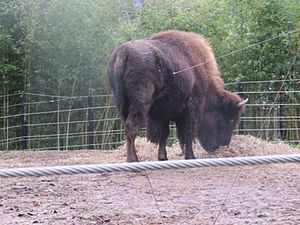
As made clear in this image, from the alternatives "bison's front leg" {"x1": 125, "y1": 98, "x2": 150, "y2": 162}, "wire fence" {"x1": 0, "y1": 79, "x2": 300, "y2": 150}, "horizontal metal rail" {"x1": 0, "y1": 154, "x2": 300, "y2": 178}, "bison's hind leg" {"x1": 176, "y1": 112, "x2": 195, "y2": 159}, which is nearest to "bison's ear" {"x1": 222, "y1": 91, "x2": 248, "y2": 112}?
"bison's hind leg" {"x1": 176, "y1": 112, "x2": 195, "y2": 159}

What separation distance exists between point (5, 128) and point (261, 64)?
18.8 feet

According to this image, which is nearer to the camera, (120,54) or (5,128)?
(120,54)

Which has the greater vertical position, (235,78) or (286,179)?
(235,78)

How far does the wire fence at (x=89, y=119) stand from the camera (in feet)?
43.8

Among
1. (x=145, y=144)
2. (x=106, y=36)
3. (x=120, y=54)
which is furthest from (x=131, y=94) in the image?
(x=106, y=36)

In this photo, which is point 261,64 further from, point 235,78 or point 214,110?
point 214,110

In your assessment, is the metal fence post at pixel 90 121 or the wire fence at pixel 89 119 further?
the metal fence post at pixel 90 121

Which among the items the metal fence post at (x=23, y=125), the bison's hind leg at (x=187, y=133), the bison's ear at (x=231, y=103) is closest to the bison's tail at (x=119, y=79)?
the bison's hind leg at (x=187, y=133)

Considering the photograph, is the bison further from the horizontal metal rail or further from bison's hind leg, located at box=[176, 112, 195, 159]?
the horizontal metal rail

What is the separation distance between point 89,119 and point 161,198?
24.3ft

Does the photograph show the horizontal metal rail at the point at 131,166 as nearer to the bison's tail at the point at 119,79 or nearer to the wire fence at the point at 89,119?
the bison's tail at the point at 119,79

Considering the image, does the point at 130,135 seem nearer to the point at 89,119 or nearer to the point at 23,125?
the point at 89,119

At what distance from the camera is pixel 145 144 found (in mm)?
11148

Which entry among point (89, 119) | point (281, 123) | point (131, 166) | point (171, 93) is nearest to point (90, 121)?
point (89, 119)
